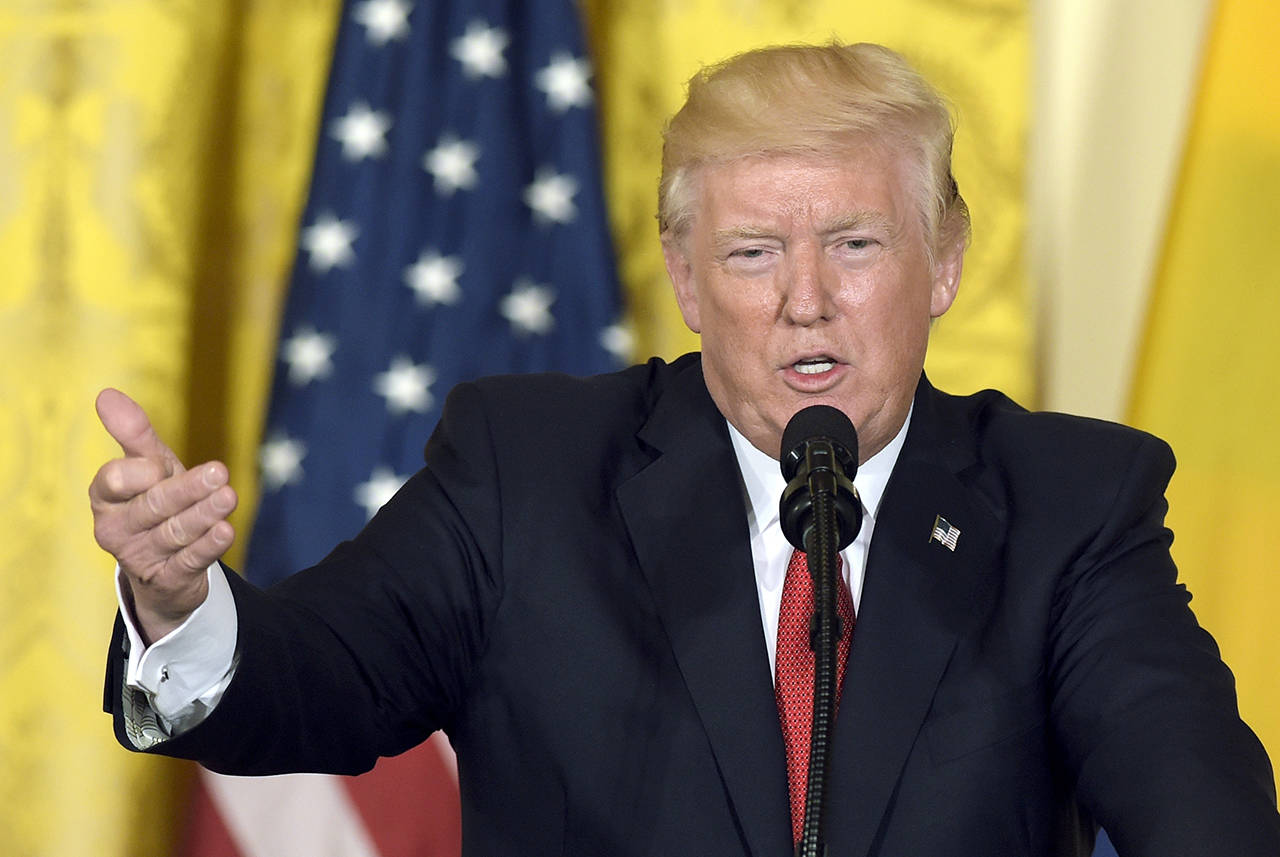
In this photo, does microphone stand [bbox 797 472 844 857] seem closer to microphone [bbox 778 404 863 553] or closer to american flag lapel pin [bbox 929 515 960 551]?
microphone [bbox 778 404 863 553]

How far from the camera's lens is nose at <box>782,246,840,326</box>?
5.32 ft

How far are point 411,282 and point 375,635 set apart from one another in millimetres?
1110

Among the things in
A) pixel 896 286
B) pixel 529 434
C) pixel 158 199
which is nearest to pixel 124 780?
pixel 158 199

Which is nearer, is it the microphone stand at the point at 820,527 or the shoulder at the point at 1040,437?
the microphone stand at the point at 820,527

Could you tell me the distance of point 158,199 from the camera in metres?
2.46

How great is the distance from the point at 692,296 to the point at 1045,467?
468 mm

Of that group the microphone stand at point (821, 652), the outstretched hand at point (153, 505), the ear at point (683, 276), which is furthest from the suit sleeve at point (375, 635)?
the microphone stand at point (821, 652)

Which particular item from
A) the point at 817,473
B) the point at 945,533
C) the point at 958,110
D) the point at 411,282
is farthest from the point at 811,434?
the point at 958,110

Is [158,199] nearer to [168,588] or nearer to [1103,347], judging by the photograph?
[168,588]

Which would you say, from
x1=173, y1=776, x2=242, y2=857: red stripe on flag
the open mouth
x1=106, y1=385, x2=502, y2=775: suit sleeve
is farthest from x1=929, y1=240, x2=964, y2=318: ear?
x1=173, y1=776, x2=242, y2=857: red stripe on flag

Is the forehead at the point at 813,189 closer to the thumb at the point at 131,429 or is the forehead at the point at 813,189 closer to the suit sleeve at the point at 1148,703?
the suit sleeve at the point at 1148,703

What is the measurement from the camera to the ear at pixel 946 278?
6.04ft

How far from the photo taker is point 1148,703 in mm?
1456

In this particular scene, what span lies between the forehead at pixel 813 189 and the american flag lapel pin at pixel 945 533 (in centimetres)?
34
